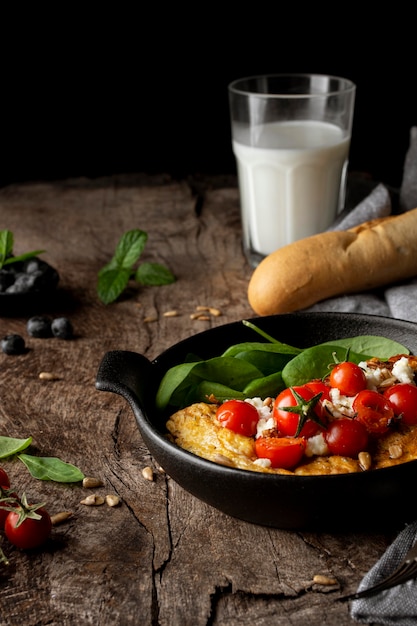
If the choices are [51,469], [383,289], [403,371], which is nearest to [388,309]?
[383,289]

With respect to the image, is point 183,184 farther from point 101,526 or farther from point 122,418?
point 101,526

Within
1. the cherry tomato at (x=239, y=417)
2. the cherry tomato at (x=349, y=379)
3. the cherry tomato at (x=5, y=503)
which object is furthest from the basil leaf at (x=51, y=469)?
the cherry tomato at (x=349, y=379)

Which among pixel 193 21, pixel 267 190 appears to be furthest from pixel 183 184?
pixel 267 190

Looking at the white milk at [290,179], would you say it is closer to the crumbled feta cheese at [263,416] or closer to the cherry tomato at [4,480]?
the crumbled feta cheese at [263,416]

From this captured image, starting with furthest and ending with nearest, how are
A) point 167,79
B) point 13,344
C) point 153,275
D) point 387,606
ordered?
1. point 167,79
2. point 153,275
3. point 13,344
4. point 387,606

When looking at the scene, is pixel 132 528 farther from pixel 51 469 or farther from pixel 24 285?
pixel 24 285

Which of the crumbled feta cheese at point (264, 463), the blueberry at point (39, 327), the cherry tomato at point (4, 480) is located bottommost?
the blueberry at point (39, 327)
